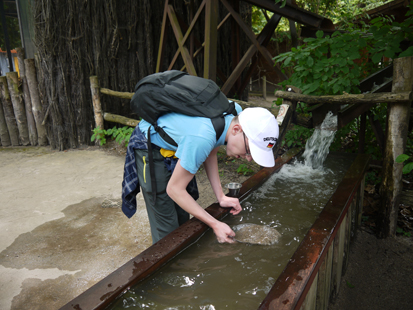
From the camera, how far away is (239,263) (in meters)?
1.75

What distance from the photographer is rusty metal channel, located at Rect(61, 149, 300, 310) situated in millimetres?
1264

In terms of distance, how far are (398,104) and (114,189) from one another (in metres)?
3.34

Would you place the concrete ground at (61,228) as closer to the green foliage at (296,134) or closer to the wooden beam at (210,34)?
the green foliage at (296,134)

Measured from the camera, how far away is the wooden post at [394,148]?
2.75 metres

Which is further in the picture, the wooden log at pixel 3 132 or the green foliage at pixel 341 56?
the wooden log at pixel 3 132

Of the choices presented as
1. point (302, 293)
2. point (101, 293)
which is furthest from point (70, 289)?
point (302, 293)

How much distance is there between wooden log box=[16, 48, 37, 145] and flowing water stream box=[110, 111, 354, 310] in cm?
498

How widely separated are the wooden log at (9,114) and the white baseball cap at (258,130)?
557 cm

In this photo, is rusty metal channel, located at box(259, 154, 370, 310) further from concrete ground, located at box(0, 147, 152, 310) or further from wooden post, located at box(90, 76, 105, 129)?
wooden post, located at box(90, 76, 105, 129)

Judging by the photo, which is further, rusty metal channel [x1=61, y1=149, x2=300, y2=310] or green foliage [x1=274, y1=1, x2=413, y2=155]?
green foliage [x1=274, y1=1, x2=413, y2=155]

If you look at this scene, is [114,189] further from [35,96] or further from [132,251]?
[35,96]

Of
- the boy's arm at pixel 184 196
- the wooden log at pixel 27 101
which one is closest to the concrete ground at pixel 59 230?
the wooden log at pixel 27 101

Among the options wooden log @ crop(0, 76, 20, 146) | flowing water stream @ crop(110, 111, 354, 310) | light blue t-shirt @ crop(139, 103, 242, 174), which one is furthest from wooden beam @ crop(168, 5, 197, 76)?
wooden log @ crop(0, 76, 20, 146)

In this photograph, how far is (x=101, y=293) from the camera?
1305mm
